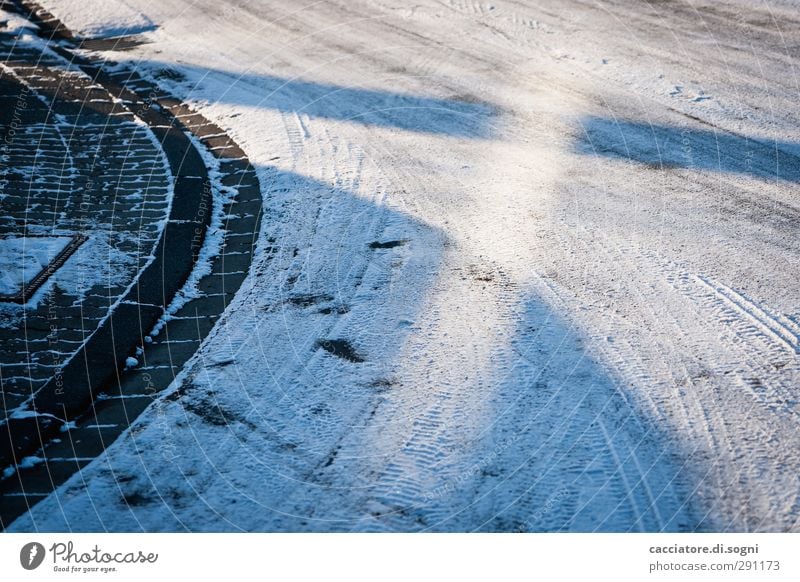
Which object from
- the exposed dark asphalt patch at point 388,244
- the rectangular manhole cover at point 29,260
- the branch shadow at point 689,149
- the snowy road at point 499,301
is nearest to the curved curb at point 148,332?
the snowy road at point 499,301

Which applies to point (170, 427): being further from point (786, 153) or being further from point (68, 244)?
point (786, 153)

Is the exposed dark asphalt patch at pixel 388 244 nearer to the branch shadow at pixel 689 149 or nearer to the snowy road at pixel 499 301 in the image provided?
the snowy road at pixel 499 301

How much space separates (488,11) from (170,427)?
7119 mm

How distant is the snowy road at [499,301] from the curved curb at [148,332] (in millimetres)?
138

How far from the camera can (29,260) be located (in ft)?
18.9

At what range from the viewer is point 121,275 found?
5629mm

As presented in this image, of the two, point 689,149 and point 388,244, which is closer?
point 388,244

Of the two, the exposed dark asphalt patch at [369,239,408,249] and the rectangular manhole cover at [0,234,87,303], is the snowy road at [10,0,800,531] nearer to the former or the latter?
the exposed dark asphalt patch at [369,239,408,249]

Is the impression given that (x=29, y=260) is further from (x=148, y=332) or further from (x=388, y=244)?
(x=388, y=244)

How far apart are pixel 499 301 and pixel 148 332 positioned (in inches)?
81.8

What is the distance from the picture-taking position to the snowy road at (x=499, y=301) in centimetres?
384

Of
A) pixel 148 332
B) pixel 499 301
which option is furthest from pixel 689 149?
pixel 148 332

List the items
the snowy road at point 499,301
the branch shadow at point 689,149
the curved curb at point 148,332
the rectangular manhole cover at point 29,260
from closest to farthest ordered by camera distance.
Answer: the snowy road at point 499,301 → the curved curb at point 148,332 → the rectangular manhole cover at point 29,260 → the branch shadow at point 689,149
